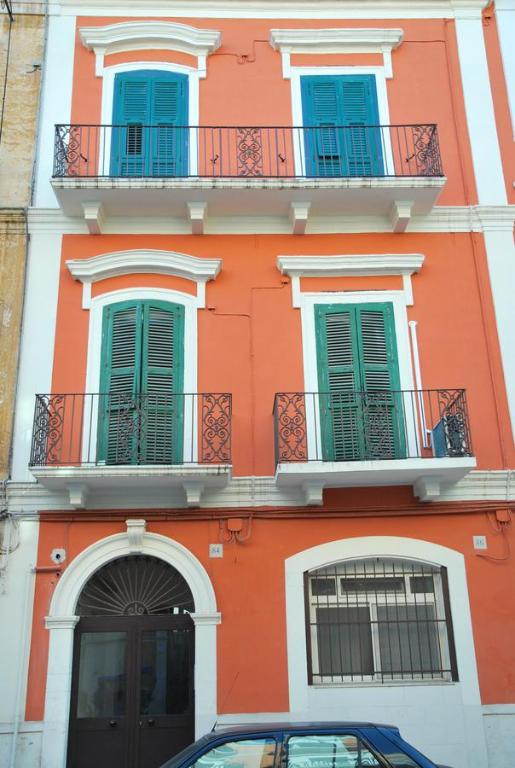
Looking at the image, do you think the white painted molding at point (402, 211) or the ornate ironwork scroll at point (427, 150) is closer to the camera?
the white painted molding at point (402, 211)

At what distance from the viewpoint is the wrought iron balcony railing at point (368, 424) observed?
32.1ft

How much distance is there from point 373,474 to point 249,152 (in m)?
5.11

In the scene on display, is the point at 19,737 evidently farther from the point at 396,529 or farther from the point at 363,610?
the point at 396,529

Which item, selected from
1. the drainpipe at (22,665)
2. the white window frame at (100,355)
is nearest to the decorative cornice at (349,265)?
the white window frame at (100,355)

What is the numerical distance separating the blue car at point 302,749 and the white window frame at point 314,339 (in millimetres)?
4242

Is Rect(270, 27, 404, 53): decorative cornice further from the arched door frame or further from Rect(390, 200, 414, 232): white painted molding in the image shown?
the arched door frame

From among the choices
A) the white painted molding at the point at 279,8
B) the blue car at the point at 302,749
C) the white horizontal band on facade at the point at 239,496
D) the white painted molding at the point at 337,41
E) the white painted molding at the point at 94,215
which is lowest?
the blue car at the point at 302,749

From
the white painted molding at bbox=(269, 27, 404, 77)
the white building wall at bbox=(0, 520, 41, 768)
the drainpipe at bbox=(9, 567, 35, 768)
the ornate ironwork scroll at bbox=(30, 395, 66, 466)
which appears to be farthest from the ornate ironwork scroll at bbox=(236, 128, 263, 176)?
the drainpipe at bbox=(9, 567, 35, 768)

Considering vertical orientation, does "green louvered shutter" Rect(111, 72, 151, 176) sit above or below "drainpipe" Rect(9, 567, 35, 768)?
above

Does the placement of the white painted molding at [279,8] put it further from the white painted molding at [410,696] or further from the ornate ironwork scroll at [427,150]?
the white painted molding at [410,696]

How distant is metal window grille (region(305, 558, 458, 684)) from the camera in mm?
9453

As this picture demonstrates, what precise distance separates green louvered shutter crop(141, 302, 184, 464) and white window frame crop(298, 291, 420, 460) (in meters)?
1.67

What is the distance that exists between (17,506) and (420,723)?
550 centimetres

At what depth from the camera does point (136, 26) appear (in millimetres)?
11953
